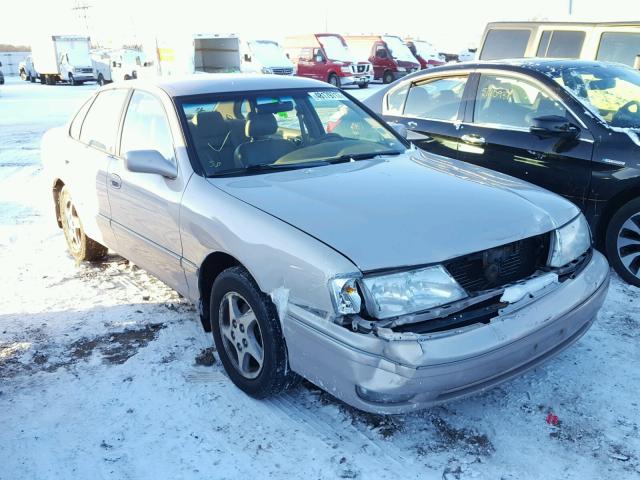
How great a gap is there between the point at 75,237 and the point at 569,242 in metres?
3.99

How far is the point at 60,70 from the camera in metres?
33.0

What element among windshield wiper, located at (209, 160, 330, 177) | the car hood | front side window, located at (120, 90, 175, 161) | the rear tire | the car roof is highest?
the car roof

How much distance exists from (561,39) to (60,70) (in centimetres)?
3105

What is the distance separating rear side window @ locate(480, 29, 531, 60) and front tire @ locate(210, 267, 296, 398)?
695 centimetres

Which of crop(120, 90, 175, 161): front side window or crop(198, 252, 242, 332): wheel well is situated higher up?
crop(120, 90, 175, 161): front side window

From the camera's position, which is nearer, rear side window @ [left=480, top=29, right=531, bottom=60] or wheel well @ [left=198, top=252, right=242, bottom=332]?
wheel well @ [left=198, top=252, right=242, bottom=332]

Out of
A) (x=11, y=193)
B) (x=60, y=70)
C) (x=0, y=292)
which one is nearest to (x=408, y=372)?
(x=0, y=292)

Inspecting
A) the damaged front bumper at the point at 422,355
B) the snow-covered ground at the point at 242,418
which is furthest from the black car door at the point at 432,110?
the damaged front bumper at the point at 422,355

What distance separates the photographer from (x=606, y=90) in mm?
4988

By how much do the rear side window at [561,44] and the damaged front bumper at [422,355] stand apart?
250 inches

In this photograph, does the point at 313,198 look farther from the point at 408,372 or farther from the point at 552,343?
the point at 552,343

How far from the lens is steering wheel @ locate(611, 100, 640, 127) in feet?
15.1

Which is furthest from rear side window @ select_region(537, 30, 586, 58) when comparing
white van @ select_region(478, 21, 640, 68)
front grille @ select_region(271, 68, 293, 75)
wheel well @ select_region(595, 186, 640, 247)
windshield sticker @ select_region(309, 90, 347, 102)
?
front grille @ select_region(271, 68, 293, 75)

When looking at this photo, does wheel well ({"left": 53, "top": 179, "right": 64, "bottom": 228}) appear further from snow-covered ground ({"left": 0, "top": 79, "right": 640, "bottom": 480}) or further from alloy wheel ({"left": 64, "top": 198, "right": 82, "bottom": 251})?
snow-covered ground ({"left": 0, "top": 79, "right": 640, "bottom": 480})
